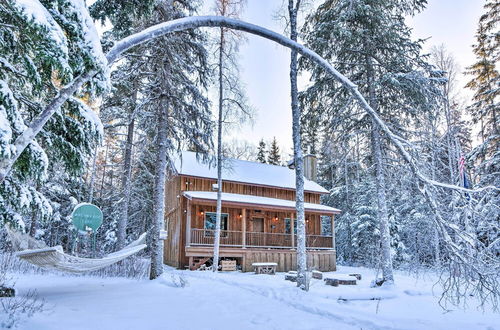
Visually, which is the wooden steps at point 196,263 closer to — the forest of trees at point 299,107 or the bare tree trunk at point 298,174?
the forest of trees at point 299,107

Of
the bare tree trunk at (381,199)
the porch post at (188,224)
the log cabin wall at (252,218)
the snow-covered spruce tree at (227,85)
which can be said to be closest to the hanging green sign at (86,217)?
the snow-covered spruce tree at (227,85)

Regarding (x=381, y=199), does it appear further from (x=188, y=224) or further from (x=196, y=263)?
(x=196, y=263)

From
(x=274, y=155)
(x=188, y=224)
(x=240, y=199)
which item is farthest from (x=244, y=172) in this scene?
(x=274, y=155)

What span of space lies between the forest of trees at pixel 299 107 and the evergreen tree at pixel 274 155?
12491 mm

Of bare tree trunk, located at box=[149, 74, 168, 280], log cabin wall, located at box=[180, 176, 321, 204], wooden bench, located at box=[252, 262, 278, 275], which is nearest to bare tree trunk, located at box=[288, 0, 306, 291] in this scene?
bare tree trunk, located at box=[149, 74, 168, 280]

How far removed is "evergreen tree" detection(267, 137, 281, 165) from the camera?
30.6 m

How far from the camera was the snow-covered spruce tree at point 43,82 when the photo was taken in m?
2.04

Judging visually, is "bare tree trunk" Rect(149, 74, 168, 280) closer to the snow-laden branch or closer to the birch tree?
the birch tree

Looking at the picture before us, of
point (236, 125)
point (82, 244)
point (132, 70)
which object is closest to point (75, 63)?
point (132, 70)

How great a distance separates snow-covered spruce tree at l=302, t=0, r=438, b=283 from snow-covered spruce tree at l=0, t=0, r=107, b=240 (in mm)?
7141

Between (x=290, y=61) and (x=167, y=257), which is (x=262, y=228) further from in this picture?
(x=290, y=61)

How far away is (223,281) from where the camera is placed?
863 cm

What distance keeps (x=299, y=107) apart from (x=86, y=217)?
24.4 feet

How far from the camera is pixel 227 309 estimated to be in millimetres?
5148
